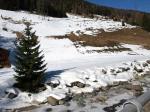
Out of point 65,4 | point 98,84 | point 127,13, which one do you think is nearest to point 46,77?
point 98,84

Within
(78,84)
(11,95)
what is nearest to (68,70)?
(78,84)

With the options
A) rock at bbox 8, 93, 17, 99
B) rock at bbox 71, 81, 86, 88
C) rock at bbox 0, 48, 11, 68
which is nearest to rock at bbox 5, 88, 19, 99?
rock at bbox 8, 93, 17, 99

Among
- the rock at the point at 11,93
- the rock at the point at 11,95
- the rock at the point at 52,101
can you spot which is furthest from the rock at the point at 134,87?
the rock at the point at 11,95

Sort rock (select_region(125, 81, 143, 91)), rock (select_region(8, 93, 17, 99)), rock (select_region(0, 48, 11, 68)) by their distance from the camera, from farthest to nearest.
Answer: rock (select_region(0, 48, 11, 68))
rock (select_region(125, 81, 143, 91))
rock (select_region(8, 93, 17, 99))

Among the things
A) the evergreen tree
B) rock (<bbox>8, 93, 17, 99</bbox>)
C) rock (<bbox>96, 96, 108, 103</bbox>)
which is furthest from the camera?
the evergreen tree

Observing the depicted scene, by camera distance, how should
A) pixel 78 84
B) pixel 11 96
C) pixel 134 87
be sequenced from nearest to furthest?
pixel 11 96
pixel 78 84
pixel 134 87

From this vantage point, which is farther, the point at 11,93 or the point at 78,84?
the point at 78,84

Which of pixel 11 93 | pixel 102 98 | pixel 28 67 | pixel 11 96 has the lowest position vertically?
pixel 102 98

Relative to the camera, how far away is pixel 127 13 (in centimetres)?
16075

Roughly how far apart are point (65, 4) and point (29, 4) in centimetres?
3553

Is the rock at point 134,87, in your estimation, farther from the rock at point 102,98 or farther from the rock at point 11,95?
the rock at point 11,95

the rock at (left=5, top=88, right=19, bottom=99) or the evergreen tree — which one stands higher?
the evergreen tree

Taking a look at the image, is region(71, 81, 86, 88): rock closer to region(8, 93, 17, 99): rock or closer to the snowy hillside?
the snowy hillside

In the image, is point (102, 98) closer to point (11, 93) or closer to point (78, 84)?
point (78, 84)
